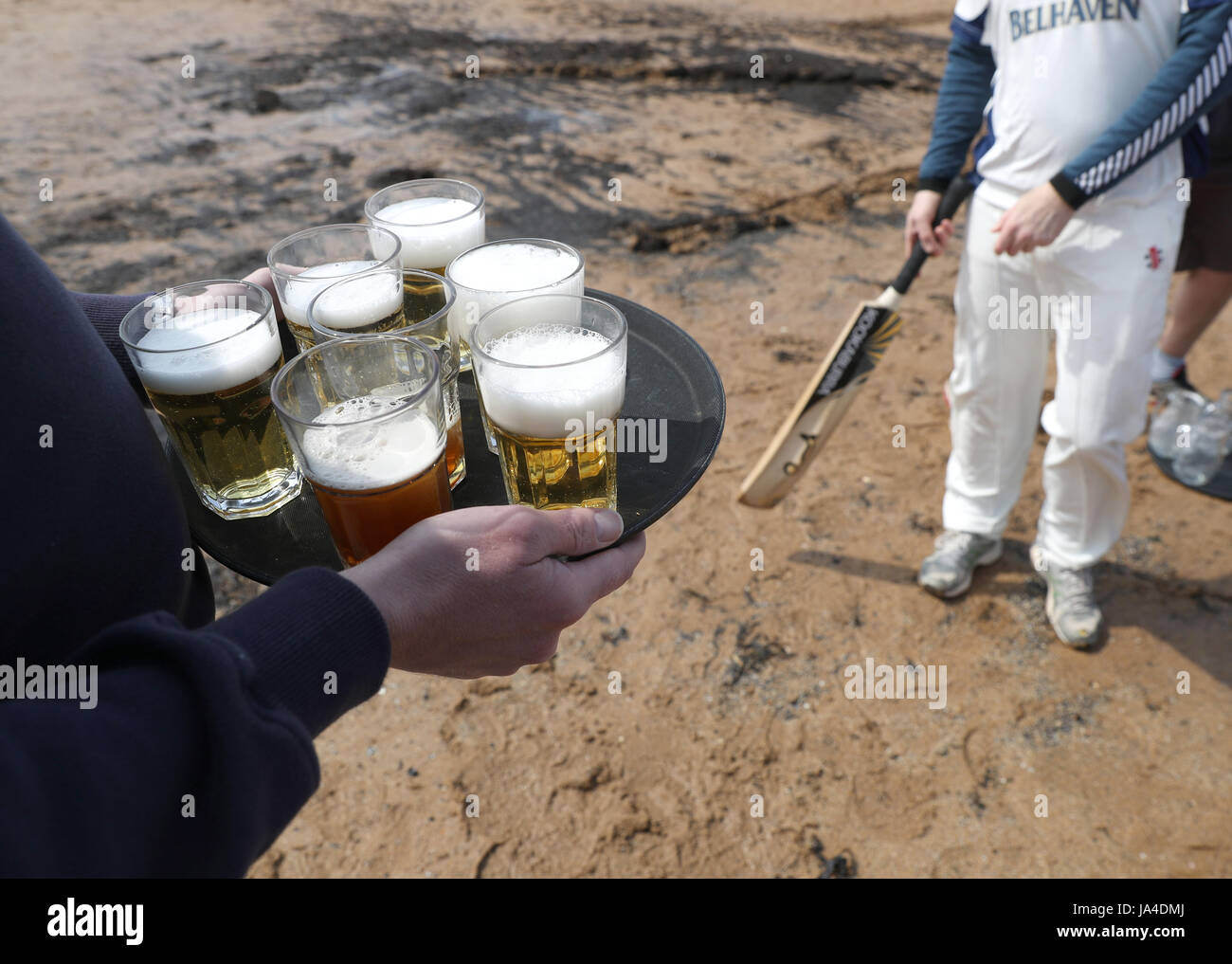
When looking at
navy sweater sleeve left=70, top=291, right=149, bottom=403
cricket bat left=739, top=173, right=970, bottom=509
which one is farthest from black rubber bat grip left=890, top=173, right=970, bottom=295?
navy sweater sleeve left=70, top=291, right=149, bottom=403

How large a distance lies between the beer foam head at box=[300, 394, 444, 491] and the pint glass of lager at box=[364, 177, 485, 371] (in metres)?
0.58

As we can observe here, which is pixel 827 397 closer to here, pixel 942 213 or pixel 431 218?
pixel 942 213

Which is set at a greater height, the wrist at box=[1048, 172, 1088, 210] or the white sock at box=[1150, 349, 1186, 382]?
the wrist at box=[1048, 172, 1088, 210]

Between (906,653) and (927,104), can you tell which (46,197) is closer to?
(906,653)

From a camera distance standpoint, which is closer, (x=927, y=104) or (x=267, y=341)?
(x=267, y=341)

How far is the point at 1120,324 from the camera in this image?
2703 millimetres

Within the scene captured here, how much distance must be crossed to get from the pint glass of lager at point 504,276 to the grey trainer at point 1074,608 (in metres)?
2.59

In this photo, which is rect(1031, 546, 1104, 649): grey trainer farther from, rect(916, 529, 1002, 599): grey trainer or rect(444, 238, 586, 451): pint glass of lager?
rect(444, 238, 586, 451): pint glass of lager

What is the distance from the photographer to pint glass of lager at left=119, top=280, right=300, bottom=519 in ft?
4.60

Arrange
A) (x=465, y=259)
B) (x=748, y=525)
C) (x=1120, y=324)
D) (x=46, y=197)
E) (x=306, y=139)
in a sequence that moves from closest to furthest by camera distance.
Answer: (x=465, y=259), (x=1120, y=324), (x=748, y=525), (x=46, y=197), (x=306, y=139)

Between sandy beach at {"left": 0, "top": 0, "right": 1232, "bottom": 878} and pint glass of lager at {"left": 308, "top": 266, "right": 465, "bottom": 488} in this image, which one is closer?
pint glass of lager at {"left": 308, "top": 266, "right": 465, "bottom": 488}

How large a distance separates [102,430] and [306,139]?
7.75 meters

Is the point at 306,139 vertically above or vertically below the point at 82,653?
below

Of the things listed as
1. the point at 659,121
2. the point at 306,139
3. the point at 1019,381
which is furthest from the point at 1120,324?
the point at 306,139
